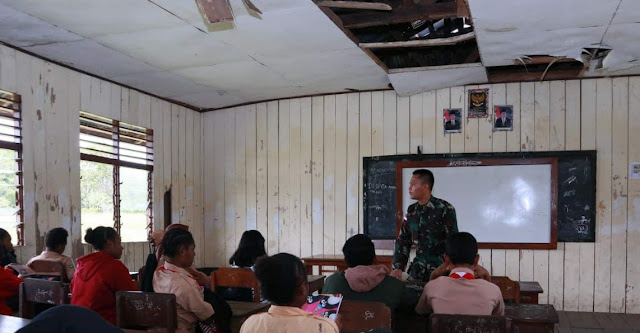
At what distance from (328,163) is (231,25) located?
2.78m

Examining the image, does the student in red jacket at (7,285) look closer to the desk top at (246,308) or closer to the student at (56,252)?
the student at (56,252)

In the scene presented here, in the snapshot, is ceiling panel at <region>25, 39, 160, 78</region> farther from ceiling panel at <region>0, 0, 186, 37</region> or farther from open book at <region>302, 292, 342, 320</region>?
open book at <region>302, 292, 342, 320</region>

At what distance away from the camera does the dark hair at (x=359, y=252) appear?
2.55 metres

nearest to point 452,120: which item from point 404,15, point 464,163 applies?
point 464,163

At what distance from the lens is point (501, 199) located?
5.82 metres

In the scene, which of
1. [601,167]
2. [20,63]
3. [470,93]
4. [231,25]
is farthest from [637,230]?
[20,63]

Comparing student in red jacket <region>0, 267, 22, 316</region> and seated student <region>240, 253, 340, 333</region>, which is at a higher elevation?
seated student <region>240, 253, 340, 333</region>

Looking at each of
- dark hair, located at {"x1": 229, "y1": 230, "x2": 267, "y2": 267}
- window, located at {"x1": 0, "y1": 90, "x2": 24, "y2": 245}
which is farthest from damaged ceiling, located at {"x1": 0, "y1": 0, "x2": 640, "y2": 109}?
dark hair, located at {"x1": 229, "y1": 230, "x2": 267, "y2": 267}

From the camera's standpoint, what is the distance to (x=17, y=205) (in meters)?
4.24

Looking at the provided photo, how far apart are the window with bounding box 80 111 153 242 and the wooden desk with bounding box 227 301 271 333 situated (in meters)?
2.65

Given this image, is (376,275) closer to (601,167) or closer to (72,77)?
(72,77)

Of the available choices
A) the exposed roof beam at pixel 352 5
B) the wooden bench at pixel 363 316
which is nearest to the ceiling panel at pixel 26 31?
the exposed roof beam at pixel 352 5

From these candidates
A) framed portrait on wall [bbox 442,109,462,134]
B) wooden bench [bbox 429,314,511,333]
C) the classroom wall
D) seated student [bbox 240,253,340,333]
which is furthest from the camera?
framed portrait on wall [bbox 442,109,462,134]

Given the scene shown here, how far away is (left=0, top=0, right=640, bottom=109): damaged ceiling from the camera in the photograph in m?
3.67
